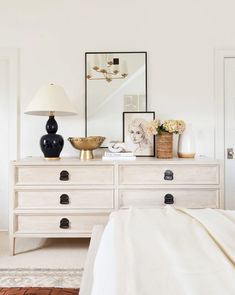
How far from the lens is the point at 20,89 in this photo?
2773mm

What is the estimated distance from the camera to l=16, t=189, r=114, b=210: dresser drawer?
2.25 metres

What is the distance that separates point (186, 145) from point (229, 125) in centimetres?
60

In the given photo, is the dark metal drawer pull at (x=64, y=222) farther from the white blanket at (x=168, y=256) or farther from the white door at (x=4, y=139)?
the white blanket at (x=168, y=256)

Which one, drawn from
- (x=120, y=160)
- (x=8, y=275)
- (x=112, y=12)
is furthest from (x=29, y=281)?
(x=112, y=12)

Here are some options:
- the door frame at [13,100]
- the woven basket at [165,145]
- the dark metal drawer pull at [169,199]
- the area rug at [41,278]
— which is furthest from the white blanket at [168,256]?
the door frame at [13,100]

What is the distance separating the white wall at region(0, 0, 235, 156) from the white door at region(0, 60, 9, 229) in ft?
0.59

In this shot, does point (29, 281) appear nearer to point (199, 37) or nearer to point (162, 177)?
point (162, 177)

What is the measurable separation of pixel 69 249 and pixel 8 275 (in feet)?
1.96

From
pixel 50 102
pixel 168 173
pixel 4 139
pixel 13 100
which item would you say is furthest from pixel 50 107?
pixel 168 173

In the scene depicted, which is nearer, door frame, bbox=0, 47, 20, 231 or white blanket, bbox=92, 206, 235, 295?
white blanket, bbox=92, 206, 235, 295

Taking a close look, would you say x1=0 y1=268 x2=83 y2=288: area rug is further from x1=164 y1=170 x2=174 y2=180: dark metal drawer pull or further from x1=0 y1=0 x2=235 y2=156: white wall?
x1=0 y1=0 x2=235 y2=156: white wall

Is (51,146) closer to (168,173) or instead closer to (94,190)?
(94,190)

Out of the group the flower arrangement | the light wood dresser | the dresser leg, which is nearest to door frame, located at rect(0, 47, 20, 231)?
the light wood dresser

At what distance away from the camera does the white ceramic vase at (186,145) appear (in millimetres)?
2479
